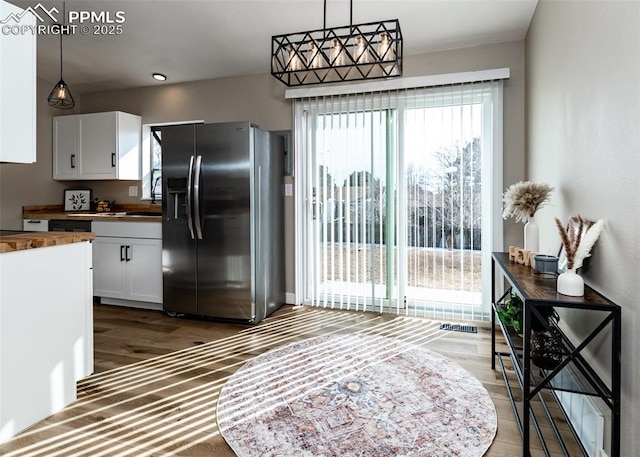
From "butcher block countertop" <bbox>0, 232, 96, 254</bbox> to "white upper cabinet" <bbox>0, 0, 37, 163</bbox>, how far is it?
383 mm

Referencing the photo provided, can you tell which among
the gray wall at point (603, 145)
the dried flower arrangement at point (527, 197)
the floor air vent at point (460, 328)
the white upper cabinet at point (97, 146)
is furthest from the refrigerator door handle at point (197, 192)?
the gray wall at point (603, 145)

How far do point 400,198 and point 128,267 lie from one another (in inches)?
112

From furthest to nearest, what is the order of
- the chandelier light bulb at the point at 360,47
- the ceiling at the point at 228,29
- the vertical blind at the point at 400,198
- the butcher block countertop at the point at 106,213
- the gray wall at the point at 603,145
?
the butcher block countertop at the point at 106,213 < the vertical blind at the point at 400,198 < the ceiling at the point at 228,29 < the chandelier light bulb at the point at 360,47 < the gray wall at the point at 603,145

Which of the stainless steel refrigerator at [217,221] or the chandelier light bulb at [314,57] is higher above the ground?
the chandelier light bulb at [314,57]

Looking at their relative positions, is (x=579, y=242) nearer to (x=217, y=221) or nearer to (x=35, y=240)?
(x=35, y=240)

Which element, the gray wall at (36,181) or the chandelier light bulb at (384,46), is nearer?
the chandelier light bulb at (384,46)

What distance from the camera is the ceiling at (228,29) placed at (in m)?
2.90

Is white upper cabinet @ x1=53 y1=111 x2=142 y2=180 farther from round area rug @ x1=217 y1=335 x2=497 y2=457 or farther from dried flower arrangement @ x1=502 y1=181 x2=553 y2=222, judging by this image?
dried flower arrangement @ x1=502 y1=181 x2=553 y2=222

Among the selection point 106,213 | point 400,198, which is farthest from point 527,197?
point 106,213

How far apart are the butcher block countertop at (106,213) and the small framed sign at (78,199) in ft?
0.49

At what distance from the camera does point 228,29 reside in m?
3.28

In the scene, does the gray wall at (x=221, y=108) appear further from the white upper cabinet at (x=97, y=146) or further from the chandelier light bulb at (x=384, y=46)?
the chandelier light bulb at (x=384, y=46)

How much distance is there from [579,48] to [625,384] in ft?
4.94

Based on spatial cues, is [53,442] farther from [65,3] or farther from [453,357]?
[65,3]
